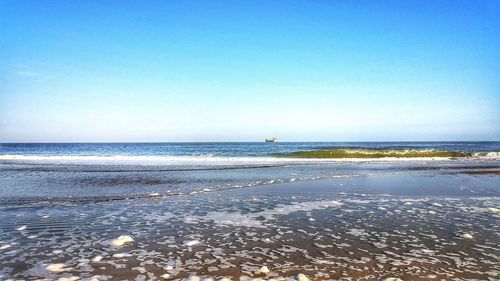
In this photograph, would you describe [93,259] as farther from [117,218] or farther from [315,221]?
[315,221]

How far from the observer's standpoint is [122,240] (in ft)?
21.5

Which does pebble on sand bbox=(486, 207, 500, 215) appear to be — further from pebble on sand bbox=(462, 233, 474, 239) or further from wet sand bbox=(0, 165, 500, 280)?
pebble on sand bbox=(462, 233, 474, 239)

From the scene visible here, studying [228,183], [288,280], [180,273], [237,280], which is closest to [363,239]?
[288,280]

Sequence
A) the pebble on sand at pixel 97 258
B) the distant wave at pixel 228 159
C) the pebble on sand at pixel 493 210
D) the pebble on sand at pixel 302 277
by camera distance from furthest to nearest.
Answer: the distant wave at pixel 228 159, the pebble on sand at pixel 493 210, the pebble on sand at pixel 97 258, the pebble on sand at pixel 302 277

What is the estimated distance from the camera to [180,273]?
16.3 feet

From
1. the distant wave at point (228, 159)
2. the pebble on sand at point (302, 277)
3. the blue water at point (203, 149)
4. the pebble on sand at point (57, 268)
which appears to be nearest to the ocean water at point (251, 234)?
Result: the pebble on sand at point (57, 268)

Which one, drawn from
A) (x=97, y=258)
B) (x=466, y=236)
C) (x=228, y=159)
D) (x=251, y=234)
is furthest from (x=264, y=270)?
(x=228, y=159)

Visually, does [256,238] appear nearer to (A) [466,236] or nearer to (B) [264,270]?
(B) [264,270]

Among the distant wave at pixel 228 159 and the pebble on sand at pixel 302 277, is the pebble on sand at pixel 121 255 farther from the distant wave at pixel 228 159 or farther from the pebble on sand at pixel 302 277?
the distant wave at pixel 228 159

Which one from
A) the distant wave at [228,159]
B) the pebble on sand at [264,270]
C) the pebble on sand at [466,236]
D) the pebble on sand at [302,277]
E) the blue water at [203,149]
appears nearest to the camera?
the pebble on sand at [302,277]

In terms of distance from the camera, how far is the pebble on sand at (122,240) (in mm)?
6404

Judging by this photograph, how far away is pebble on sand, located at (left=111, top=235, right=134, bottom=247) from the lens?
21.0ft

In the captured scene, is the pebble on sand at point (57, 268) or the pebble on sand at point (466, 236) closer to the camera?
the pebble on sand at point (57, 268)

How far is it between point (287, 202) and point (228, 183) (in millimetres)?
5475
